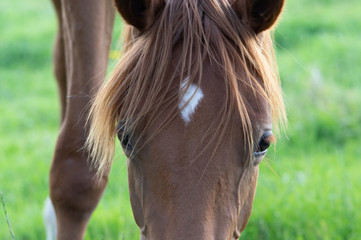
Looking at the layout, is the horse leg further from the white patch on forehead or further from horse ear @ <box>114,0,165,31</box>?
the white patch on forehead

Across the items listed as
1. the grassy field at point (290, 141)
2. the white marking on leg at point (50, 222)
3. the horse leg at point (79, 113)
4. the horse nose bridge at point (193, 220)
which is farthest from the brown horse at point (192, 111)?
the white marking on leg at point (50, 222)

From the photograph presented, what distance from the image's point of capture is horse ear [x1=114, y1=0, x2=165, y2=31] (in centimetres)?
194

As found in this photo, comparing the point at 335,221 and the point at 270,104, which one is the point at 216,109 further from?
the point at 335,221

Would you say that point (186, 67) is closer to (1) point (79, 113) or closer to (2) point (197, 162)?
(2) point (197, 162)

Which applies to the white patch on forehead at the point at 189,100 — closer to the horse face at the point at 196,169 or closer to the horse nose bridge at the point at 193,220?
the horse face at the point at 196,169

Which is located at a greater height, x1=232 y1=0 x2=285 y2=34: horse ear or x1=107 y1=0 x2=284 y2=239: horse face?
x1=232 y1=0 x2=285 y2=34: horse ear

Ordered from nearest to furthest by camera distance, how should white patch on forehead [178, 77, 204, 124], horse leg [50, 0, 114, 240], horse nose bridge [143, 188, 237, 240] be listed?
horse nose bridge [143, 188, 237, 240]
white patch on forehead [178, 77, 204, 124]
horse leg [50, 0, 114, 240]

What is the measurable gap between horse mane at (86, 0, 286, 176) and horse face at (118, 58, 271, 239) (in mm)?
33

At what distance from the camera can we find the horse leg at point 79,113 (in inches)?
97.3

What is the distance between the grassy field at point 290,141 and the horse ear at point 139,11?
72 centimetres

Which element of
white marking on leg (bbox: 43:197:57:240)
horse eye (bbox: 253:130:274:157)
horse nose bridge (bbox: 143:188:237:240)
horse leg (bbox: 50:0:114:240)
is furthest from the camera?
white marking on leg (bbox: 43:197:57:240)

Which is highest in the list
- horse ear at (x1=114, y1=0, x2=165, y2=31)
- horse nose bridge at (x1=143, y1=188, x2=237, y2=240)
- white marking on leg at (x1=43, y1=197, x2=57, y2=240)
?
horse ear at (x1=114, y1=0, x2=165, y2=31)

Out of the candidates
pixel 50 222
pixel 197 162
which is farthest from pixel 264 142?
pixel 50 222

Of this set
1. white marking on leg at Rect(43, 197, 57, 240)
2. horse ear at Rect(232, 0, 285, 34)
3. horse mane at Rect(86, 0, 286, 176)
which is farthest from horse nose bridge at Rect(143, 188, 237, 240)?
white marking on leg at Rect(43, 197, 57, 240)
